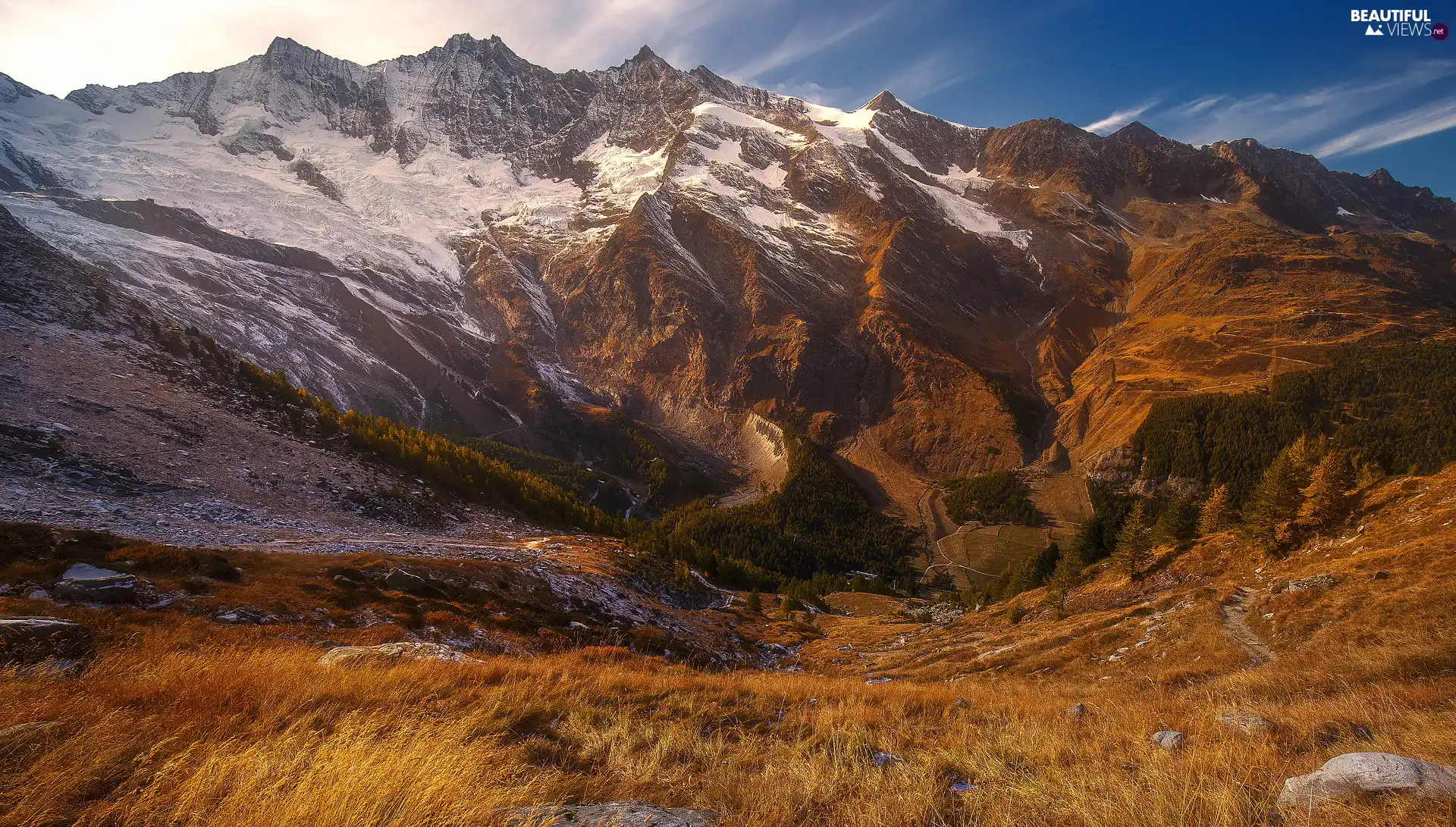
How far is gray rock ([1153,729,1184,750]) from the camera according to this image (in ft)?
20.8

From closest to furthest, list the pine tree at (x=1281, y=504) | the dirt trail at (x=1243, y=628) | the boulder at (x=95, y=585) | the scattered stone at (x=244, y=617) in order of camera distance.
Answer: the boulder at (x=95, y=585), the scattered stone at (x=244, y=617), the dirt trail at (x=1243, y=628), the pine tree at (x=1281, y=504)

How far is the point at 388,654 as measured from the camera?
36.5ft

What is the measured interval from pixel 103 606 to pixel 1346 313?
852 feet

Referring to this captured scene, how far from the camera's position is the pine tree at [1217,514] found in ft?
128

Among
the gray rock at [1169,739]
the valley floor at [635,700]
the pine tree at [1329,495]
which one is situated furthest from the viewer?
the pine tree at [1329,495]

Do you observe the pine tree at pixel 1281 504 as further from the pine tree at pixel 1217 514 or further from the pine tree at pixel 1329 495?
the pine tree at pixel 1217 514

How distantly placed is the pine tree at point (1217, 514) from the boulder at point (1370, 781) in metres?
45.4

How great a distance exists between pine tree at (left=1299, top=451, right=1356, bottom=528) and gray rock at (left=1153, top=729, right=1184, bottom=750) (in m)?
35.3

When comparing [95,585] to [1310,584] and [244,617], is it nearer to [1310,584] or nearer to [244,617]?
[244,617]

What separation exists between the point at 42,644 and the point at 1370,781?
1464cm

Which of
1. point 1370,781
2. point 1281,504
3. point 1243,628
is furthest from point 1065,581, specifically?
point 1370,781

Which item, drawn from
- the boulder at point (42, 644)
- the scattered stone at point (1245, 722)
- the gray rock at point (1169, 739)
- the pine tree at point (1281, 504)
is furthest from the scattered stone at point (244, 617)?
the pine tree at point (1281, 504)

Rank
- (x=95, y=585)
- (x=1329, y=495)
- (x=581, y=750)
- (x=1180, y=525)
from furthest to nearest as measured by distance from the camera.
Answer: (x=1180, y=525) < (x=1329, y=495) < (x=95, y=585) < (x=581, y=750)

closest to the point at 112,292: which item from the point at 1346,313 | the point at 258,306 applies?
the point at 258,306
